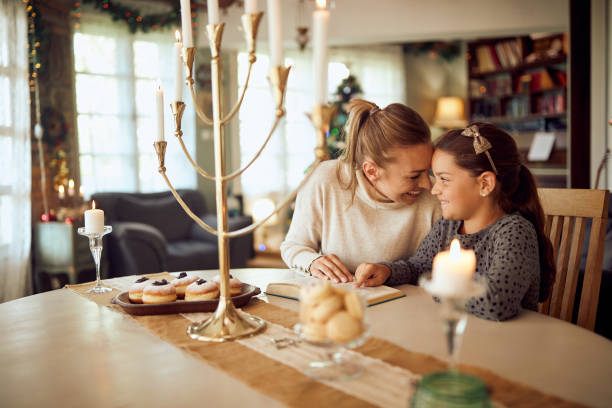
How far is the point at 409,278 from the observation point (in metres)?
1.48

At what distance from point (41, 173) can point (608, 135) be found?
15.4 feet

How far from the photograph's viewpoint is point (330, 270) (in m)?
1.44

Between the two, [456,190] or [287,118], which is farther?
[287,118]

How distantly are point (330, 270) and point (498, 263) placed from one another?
0.45 meters

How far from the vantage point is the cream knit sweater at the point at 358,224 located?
1.75 metres

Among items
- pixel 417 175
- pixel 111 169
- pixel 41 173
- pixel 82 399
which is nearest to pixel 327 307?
pixel 82 399

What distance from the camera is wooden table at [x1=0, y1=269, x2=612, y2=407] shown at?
0.80 meters

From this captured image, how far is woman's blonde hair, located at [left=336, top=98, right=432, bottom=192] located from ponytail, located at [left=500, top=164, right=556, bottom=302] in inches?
12.6

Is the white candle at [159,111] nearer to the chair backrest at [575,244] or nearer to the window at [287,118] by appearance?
the chair backrest at [575,244]

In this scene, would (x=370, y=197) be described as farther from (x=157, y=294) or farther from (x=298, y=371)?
(x=298, y=371)

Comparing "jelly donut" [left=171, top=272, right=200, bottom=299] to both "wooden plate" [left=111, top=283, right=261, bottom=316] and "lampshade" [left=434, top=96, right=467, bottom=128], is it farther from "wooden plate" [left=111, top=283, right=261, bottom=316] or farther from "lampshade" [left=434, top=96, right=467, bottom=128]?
"lampshade" [left=434, top=96, right=467, bottom=128]

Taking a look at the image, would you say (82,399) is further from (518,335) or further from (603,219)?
(603,219)

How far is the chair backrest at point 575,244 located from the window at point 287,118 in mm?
4439

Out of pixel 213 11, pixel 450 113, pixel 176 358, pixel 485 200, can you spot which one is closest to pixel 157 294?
pixel 176 358
